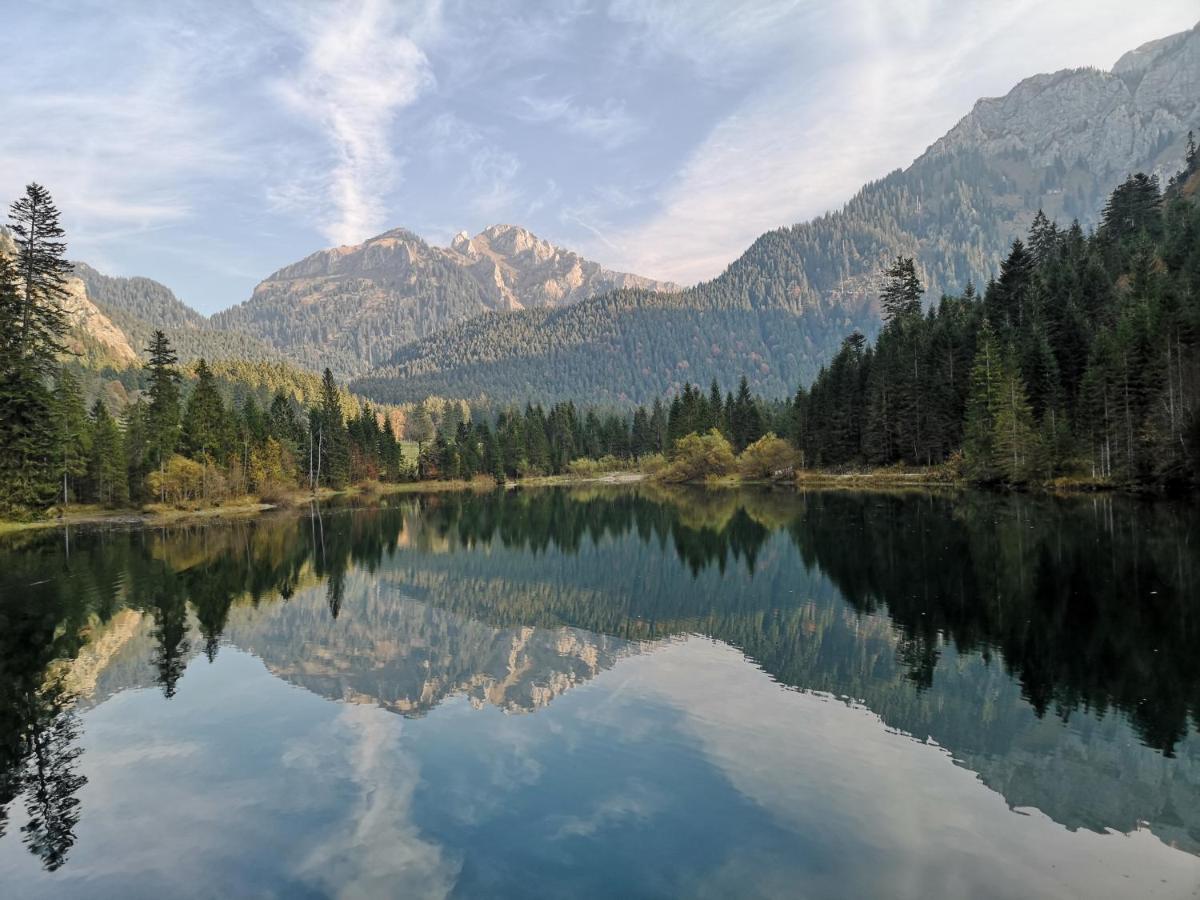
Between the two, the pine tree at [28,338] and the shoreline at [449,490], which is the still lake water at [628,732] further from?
the shoreline at [449,490]

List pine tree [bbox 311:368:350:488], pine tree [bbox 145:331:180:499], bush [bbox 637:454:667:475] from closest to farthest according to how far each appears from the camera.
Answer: pine tree [bbox 145:331:180:499]
pine tree [bbox 311:368:350:488]
bush [bbox 637:454:667:475]

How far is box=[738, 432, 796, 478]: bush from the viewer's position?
126m

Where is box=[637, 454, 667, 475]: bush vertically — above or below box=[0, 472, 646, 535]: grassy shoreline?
above

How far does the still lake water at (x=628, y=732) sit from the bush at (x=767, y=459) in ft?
287

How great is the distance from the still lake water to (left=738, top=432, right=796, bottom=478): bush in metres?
87.5

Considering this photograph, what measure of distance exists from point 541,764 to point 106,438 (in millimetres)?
89755

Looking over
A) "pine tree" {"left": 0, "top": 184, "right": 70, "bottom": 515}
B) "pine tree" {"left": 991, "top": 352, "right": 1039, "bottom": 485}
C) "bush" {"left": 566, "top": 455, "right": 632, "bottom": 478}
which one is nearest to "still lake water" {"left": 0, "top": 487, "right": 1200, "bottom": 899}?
"pine tree" {"left": 0, "top": 184, "right": 70, "bottom": 515}

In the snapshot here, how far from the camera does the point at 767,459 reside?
128 m

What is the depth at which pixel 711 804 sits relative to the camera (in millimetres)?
12758

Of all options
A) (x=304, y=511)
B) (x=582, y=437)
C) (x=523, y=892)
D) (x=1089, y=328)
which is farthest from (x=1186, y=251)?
(x=582, y=437)

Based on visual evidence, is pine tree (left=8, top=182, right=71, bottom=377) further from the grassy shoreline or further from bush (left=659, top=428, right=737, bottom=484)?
bush (left=659, top=428, right=737, bottom=484)

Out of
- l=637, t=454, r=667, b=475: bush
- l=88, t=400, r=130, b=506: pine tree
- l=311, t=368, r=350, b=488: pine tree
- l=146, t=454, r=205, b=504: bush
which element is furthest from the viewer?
l=637, t=454, r=667, b=475: bush

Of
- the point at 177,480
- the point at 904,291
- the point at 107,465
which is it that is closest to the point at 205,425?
the point at 177,480

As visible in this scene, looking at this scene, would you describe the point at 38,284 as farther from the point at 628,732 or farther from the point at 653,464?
the point at 653,464
